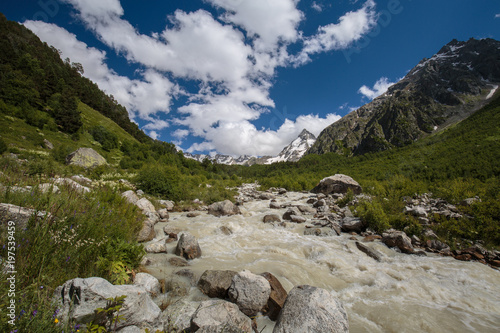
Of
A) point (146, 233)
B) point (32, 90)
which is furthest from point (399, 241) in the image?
point (32, 90)

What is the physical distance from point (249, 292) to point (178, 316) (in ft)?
4.03

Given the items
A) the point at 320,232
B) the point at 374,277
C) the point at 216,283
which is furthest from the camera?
the point at 320,232

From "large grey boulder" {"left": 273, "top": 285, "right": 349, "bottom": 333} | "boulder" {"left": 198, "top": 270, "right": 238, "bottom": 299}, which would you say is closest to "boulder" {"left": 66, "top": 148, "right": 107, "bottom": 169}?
"boulder" {"left": 198, "top": 270, "right": 238, "bottom": 299}

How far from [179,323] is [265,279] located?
5.46 ft

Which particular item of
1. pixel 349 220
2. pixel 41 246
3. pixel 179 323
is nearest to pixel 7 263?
pixel 41 246

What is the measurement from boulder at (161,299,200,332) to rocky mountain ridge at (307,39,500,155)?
9403cm

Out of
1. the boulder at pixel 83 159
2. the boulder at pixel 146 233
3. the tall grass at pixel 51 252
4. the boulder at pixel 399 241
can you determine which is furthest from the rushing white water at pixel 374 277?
the boulder at pixel 83 159

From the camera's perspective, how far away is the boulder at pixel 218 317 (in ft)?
8.66

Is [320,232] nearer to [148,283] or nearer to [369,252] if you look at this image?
[369,252]

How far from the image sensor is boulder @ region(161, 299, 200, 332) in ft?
8.82

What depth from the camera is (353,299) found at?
421 cm

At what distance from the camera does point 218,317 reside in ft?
9.12

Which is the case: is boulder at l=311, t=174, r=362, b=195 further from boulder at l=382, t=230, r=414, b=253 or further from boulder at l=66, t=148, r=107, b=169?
boulder at l=66, t=148, r=107, b=169

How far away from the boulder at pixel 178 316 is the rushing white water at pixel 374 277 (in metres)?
0.63
